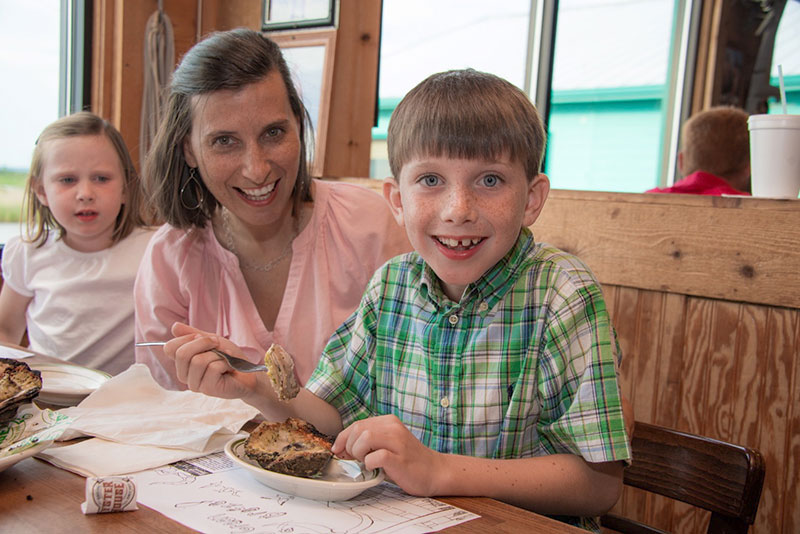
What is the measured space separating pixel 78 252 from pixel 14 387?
127 centimetres

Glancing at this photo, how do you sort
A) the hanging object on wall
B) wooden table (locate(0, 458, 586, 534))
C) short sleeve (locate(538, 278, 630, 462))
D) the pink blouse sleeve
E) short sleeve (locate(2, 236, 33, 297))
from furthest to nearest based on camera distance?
the hanging object on wall → short sleeve (locate(2, 236, 33, 297)) → the pink blouse sleeve → short sleeve (locate(538, 278, 630, 462)) → wooden table (locate(0, 458, 586, 534))

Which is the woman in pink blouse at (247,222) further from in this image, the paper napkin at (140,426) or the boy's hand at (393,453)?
the boy's hand at (393,453)

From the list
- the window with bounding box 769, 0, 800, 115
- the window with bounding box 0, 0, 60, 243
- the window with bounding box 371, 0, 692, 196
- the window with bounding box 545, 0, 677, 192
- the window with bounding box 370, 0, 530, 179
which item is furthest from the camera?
the window with bounding box 545, 0, 677, 192

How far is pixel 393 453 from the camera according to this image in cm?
86

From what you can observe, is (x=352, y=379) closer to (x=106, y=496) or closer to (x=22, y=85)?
(x=106, y=496)

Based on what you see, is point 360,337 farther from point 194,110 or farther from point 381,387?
point 194,110

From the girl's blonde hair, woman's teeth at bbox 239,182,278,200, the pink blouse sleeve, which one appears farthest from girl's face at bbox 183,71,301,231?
the girl's blonde hair

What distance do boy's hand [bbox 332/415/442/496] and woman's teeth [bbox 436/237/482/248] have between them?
0.97 ft

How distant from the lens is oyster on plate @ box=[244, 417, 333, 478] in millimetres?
844

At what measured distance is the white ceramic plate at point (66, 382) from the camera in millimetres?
1207

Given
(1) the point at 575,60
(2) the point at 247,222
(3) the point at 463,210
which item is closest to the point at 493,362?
(3) the point at 463,210

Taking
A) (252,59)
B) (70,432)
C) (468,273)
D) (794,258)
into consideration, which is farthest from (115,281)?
(794,258)

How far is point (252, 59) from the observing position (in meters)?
1.51

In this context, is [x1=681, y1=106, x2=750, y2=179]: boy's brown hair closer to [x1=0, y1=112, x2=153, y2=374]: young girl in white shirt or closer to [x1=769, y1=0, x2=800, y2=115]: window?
[x1=769, y1=0, x2=800, y2=115]: window
